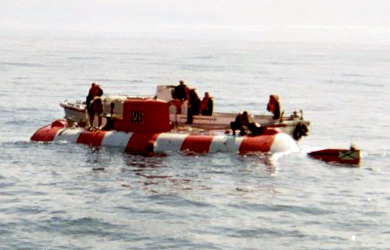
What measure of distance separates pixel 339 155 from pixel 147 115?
884 centimetres

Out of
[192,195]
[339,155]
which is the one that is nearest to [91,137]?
[339,155]

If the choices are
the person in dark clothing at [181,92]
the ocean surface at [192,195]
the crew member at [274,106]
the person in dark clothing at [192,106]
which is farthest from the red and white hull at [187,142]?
the person in dark clothing at [181,92]

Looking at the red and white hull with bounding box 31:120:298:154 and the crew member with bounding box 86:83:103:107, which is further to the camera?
the crew member with bounding box 86:83:103:107

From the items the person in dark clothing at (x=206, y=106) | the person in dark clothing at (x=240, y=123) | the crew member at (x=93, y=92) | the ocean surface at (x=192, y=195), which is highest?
the crew member at (x=93, y=92)

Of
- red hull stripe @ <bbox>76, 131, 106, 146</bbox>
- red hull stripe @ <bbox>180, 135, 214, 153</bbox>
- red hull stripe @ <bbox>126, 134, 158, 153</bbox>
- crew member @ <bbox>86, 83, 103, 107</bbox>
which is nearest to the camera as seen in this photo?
red hull stripe @ <bbox>180, 135, 214, 153</bbox>

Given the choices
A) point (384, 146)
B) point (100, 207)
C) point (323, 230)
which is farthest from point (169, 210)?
point (384, 146)

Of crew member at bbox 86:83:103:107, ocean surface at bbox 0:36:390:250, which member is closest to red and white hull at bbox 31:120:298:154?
ocean surface at bbox 0:36:390:250

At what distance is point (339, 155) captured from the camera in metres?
41.5

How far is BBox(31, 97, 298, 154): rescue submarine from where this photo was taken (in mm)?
42719

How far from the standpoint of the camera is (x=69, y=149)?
4456cm

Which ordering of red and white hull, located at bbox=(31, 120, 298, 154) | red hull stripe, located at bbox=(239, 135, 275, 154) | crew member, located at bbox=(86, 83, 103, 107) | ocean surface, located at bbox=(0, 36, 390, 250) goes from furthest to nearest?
crew member, located at bbox=(86, 83, 103, 107) → red and white hull, located at bbox=(31, 120, 298, 154) → red hull stripe, located at bbox=(239, 135, 275, 154) → ocean surface, located at bbox=(0, 36, 390, 250)

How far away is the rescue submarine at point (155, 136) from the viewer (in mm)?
42719

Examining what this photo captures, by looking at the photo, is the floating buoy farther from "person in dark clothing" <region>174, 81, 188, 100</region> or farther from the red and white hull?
"person in dark clothing" <region>174, 81, 188, 100</region>

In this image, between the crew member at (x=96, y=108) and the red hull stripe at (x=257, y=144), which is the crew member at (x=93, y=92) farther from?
the red hull stripe at (x=257, y=144)
